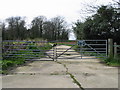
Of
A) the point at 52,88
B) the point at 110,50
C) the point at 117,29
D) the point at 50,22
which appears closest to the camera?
the point at 52,88

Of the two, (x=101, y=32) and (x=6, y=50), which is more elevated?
(x=101, y=32)

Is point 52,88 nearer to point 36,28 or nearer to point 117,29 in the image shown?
point 117,29

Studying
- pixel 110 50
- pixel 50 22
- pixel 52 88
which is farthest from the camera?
pixel 50 22

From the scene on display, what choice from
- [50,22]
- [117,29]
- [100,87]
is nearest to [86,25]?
[117,29]

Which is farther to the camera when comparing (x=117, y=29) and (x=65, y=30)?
(x=65, y=30)

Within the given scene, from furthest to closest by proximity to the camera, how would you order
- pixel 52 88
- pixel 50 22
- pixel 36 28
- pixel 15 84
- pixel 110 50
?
pixel 50 22 → pixel 36 28 → pixel 110 50 → pixel 15 84 → pixel 52 88

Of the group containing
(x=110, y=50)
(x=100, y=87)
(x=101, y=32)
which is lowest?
(x=100, y=87)

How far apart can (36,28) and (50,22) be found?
6.76 meters

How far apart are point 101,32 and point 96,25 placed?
2.95ft

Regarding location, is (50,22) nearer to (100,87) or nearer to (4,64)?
(4,64)

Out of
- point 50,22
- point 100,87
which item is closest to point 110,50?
point 100,87

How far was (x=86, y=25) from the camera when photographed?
14.4 metres

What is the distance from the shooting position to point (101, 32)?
1386cm

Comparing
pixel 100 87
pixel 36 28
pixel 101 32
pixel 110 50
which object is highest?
pixel 36 28
